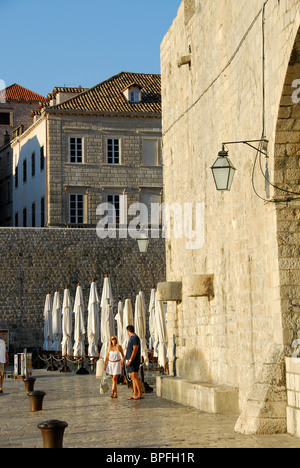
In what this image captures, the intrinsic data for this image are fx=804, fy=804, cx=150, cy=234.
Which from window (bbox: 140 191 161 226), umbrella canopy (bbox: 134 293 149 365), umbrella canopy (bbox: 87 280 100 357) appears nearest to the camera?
umbrella canopy (bbox: 134 293 149 365)

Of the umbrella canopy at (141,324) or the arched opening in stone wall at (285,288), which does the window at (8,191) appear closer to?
the umbrella canopy at (141,324)

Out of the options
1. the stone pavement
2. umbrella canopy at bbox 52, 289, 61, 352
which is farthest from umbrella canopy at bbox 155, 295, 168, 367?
umbrella canopy at bbox 52, 289, 61, 352

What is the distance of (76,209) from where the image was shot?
123 ft

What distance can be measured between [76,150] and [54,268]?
8.16 m

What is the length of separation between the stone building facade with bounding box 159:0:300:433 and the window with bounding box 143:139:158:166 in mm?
22697

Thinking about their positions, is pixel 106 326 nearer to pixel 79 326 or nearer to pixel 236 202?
pixel 79 326

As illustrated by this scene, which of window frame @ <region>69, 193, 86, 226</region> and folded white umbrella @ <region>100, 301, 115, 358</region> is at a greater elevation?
window frame @ <region>69, 193, 86, 226</region>

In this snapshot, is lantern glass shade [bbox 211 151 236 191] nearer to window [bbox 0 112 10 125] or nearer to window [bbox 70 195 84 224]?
window [bbox 70 195 84 224]

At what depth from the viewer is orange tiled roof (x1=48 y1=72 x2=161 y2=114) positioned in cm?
3834

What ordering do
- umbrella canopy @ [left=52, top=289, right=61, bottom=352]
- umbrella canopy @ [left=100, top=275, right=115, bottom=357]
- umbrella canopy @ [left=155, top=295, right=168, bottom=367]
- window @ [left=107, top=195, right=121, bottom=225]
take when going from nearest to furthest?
umbrella canopy @ [left=155, top=295, right=168, bottom=367] → umbrella canopy @ [left=100, top=275, right=115, bottom=357] → umbrella canopy @ [left=52, top=289, right=61, bottom=352] → window @ [left=107, top=195, right=121, bottom=225]

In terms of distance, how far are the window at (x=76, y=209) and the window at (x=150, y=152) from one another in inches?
151

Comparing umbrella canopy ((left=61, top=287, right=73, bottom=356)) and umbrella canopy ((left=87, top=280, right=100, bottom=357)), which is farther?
umbrella canopy ((left=61, top=287, right=73, bottom=356))

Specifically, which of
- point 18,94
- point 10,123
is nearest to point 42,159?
point 10,123
